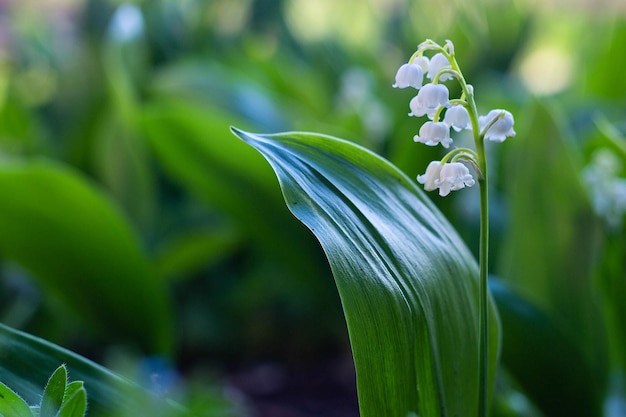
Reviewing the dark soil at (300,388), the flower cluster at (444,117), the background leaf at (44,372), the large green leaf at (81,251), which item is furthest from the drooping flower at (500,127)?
the dark soil at (300,388)

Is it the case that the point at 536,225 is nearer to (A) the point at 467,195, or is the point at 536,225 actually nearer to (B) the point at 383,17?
(A) the point at 467,195

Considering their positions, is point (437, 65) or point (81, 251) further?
point (81, 251)

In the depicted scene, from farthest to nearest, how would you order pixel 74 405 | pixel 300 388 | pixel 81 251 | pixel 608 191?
pixel 300 388 < pixel 81 251 < pixel 608 191 < pixel 74 405

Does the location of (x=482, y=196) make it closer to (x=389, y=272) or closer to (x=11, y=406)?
(x=389, y=272)

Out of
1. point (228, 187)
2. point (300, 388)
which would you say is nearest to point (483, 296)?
point (228, 187)

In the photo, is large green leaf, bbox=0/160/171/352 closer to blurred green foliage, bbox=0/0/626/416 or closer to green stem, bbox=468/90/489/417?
blurred green foliage, bbox=0/0/626/416

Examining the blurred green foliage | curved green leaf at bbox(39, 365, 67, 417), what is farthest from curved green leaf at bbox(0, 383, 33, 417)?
the blurred green foliage
